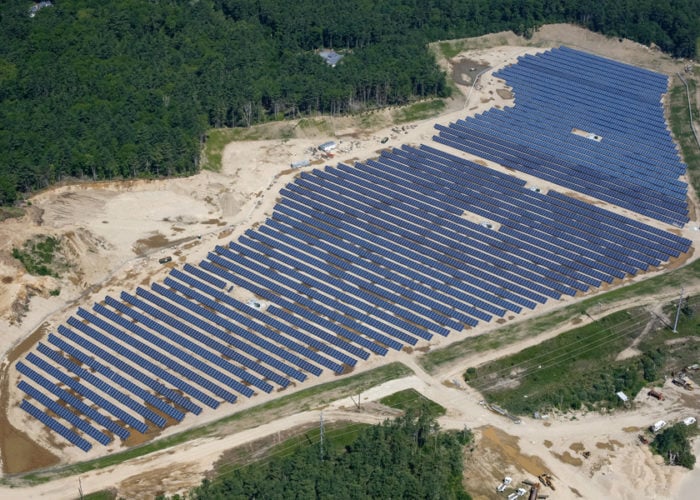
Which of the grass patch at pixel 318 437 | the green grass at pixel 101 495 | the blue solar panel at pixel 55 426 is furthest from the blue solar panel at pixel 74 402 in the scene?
the grass patch at pixel 318 437

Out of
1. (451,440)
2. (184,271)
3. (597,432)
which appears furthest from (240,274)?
(597,432)

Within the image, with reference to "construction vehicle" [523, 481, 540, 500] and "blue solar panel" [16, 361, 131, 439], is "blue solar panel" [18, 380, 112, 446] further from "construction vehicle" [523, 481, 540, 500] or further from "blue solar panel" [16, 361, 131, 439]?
"construction vehicle" [523, 481, 540, 500]

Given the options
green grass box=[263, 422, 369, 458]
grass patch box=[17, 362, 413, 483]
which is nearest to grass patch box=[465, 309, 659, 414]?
grass patch box=[17, 362, 413, 483]

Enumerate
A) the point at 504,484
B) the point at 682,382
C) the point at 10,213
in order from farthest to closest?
the point at 10,213 < the point at 682,382 < the point at 504,484

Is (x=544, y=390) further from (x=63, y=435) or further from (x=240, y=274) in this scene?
(x=63, y=435)

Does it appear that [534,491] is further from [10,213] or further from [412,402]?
[10,213]

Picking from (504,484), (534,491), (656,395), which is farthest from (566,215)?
(534,491)
